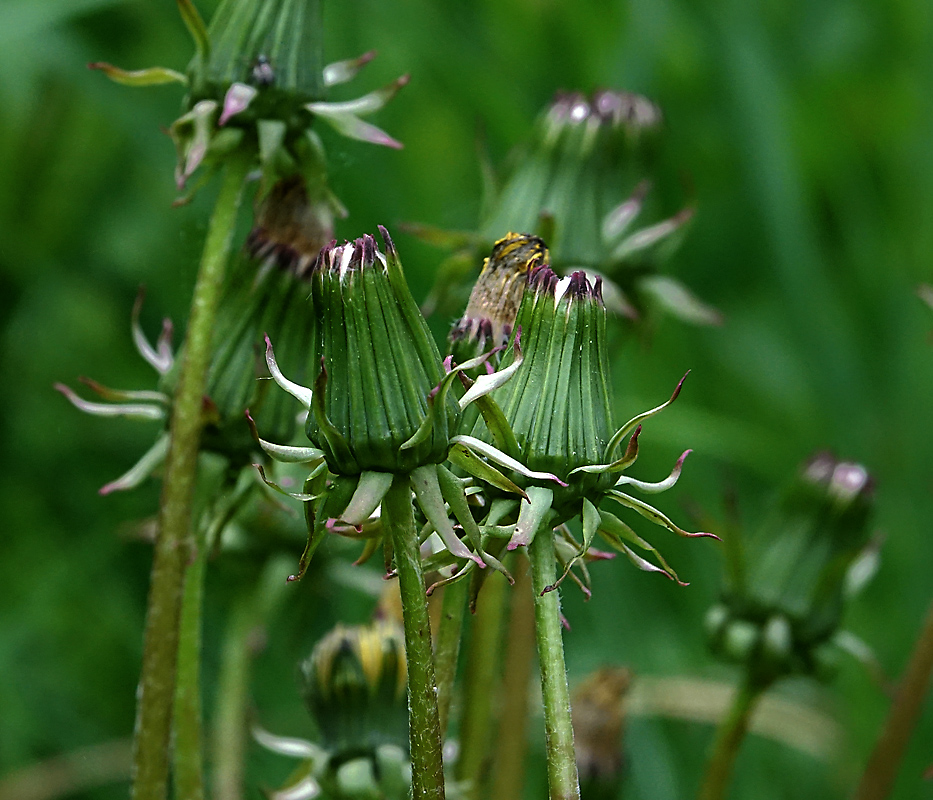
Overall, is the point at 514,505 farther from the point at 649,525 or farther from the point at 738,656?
the point at 649,525

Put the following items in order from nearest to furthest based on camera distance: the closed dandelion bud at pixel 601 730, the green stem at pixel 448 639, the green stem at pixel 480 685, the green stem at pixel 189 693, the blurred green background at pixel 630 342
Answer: the green stem at pixel 448 639 < the green stem at pixel 189 693 < the green stem at pixel 480 685 < the closed dandelion bud at pixel 601 730 < the blurred green background at pixel 630 342

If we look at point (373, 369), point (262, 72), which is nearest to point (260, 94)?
point (262, 72)

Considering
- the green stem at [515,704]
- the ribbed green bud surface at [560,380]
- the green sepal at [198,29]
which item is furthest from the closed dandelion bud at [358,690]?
the green sepal at [198,29]

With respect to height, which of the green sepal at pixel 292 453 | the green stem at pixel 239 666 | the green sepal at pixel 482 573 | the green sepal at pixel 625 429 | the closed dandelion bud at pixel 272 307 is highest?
the closed dandelion bud at pixel 272 307

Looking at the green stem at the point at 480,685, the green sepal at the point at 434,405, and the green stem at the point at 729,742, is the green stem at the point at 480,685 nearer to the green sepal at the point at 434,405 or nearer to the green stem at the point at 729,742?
the green stem at the point at 729,742

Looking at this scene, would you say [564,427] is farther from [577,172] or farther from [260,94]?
[577,172]
